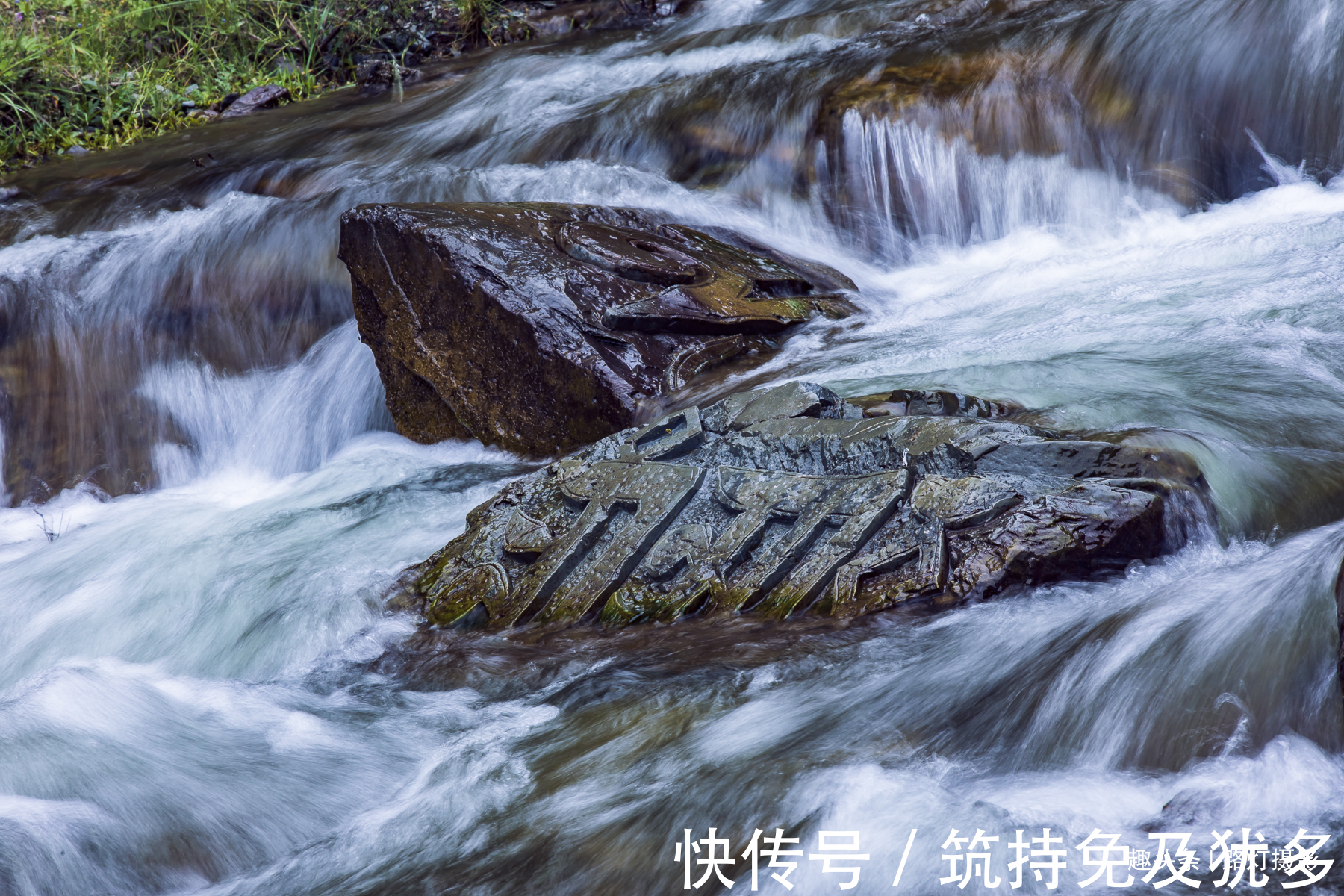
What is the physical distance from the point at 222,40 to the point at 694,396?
9.13 m

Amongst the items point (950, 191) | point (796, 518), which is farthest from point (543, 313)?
point (950, 191)

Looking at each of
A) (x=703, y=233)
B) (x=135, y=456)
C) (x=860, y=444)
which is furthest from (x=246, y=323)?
(x=860, y=444)

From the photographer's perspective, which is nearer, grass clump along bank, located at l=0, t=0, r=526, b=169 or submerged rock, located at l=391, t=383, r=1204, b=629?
submerged rock, located at l=391, t=383, r=1204, b=629

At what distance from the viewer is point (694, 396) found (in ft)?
14.1

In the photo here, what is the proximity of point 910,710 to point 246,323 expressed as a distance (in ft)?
16.9

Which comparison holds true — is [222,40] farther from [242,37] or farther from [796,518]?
[796,518]

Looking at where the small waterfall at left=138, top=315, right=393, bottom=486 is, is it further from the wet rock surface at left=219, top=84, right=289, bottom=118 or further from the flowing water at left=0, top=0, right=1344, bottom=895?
the wet rock surface at left=219, top=84, right=289, bottom=118

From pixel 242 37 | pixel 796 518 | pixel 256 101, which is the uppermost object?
pixel 242 37

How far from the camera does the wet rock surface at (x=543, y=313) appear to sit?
4.41 metres

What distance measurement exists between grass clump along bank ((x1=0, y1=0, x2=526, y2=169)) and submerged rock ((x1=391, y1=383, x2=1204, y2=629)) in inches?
323

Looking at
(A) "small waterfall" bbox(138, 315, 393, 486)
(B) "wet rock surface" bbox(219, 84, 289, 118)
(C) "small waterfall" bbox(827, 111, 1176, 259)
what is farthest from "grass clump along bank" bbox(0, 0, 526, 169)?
(C) "small waterfall" bbox(827, 111, 1176, 259)

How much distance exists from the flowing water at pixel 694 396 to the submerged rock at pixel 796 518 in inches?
4.3

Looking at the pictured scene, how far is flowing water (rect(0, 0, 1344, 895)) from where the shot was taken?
2.25 meters

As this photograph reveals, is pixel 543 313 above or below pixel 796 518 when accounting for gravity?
above
